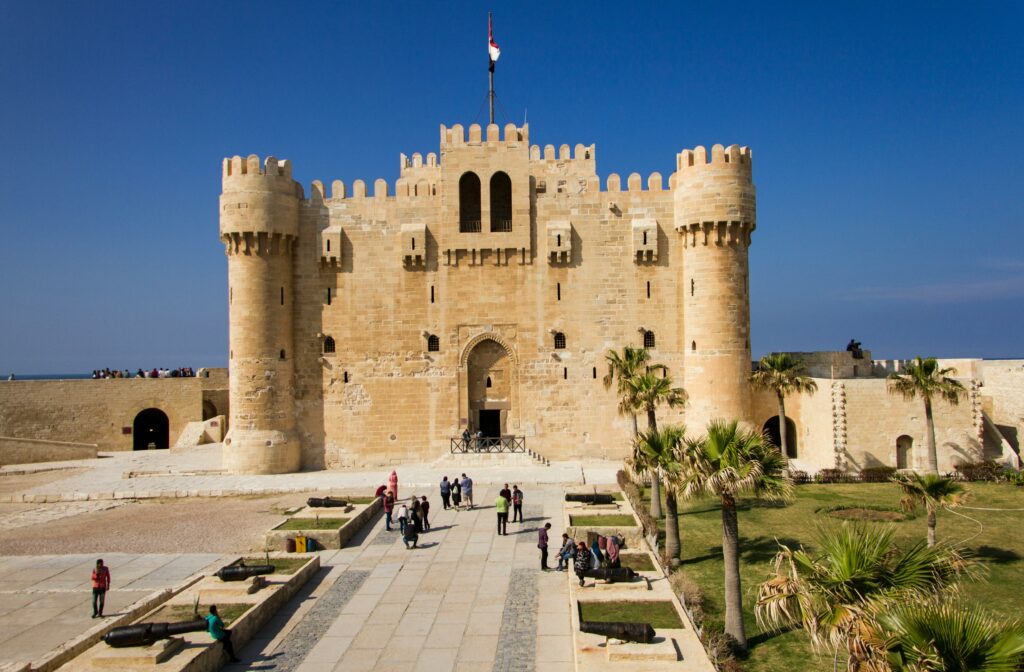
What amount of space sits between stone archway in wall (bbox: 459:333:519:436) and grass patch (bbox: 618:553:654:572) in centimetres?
1465

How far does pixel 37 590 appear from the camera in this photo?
50.1ft

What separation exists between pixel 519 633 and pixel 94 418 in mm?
33638

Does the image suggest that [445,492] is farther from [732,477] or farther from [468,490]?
[732,477]

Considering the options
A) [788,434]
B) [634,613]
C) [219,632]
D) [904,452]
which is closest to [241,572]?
[219,632]

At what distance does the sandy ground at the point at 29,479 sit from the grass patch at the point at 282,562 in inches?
640

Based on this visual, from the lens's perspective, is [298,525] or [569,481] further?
[569,481]

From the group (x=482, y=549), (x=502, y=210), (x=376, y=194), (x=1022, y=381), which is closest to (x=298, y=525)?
(x=482, y=549)

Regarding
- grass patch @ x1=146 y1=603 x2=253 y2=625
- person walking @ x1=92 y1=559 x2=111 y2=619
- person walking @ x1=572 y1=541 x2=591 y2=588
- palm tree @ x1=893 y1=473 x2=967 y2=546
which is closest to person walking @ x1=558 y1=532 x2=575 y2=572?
person walking @ x1=572 y1=541 x2=591 y2=588

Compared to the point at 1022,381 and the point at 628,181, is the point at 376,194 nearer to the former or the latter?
the point at 628,181

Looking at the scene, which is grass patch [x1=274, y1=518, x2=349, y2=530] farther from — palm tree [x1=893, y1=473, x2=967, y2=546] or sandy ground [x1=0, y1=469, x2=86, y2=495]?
palm tree [x1=893, y1=473, x2=967, y2=546]

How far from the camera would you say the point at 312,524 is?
1941 cm

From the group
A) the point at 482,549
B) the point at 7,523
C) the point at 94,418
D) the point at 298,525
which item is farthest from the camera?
the point at 94,418

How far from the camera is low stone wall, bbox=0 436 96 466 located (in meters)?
33.5

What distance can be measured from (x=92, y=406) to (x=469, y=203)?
76.8 ft
